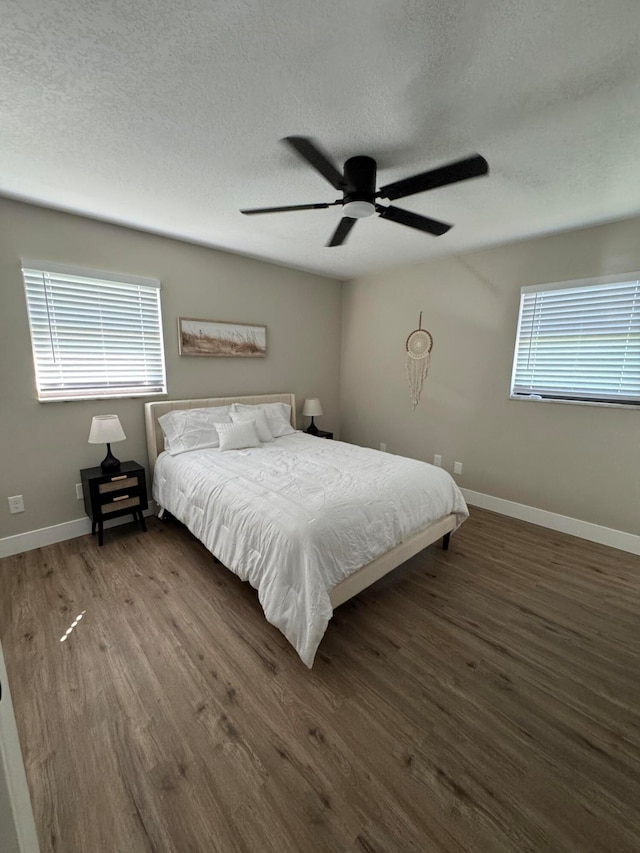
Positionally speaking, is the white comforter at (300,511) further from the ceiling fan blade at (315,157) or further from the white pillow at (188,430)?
the ceiling fan blade at (315,157)

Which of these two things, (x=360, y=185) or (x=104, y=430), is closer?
(x=360, y=185)

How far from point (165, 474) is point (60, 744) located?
184 centimetres

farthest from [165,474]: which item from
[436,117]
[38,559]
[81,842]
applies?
[436,117]

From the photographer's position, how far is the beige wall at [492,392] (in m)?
2.80

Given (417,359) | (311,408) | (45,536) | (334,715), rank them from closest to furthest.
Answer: (334,715), (45,536), (417,359), (311,408)

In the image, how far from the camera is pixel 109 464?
2.85 metres

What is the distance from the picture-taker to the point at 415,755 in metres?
1.33

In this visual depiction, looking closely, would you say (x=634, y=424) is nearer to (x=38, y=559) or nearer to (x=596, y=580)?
(x=596, y=580)

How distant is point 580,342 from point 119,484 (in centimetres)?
412

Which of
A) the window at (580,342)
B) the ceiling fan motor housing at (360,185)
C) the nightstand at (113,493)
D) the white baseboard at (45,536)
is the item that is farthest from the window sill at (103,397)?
the window at (580,342)

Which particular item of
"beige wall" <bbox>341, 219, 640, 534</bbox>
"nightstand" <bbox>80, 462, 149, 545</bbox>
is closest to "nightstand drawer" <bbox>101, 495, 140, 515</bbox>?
"nightstand" <bbox>80, 462, 149, 545</bbox>

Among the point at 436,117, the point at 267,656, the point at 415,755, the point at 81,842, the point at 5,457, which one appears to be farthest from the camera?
the point at 5,457

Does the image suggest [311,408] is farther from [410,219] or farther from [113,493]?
[410,219]

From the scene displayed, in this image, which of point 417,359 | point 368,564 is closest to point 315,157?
point 368,564
